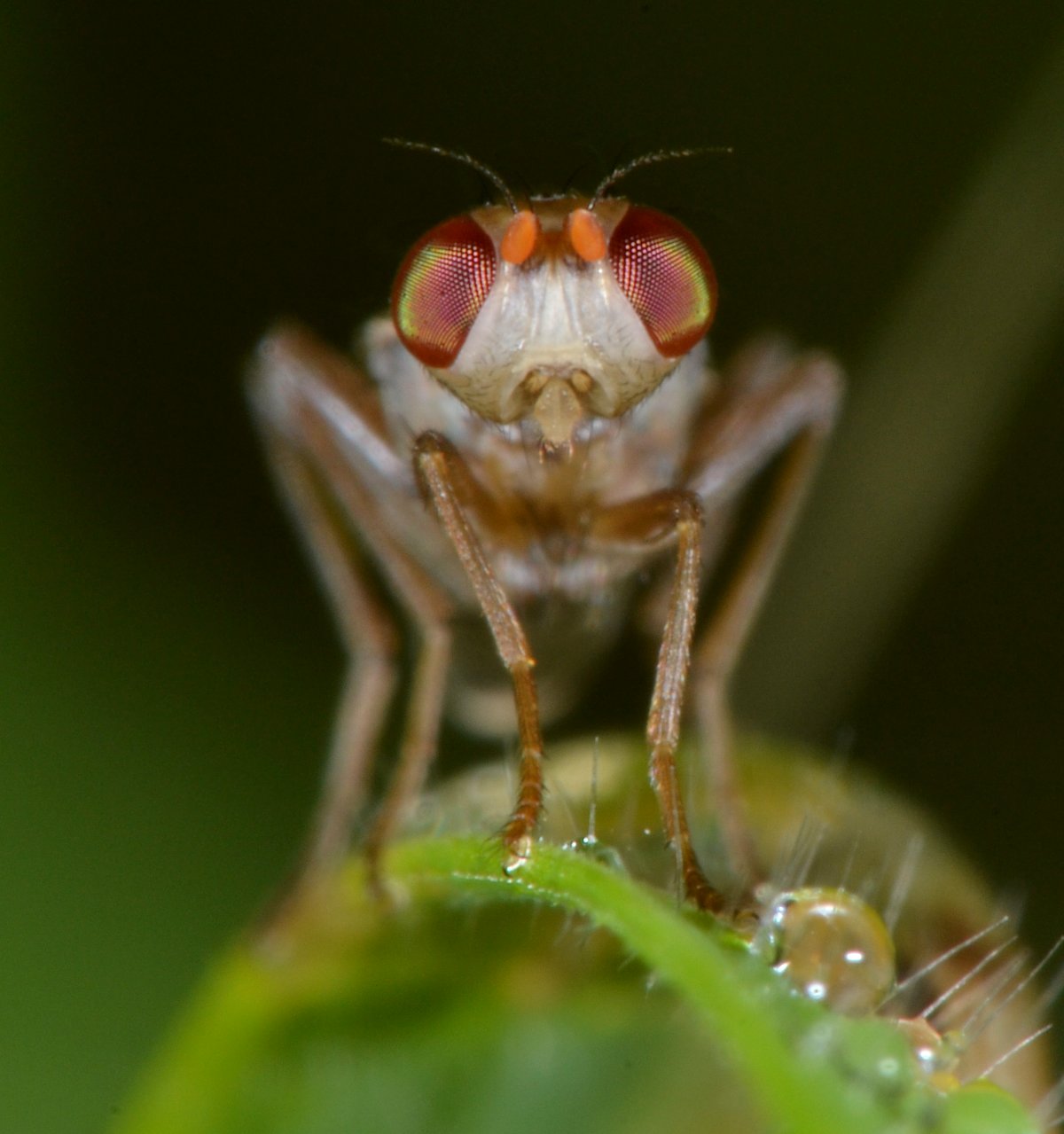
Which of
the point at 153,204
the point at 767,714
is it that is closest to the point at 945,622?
the point at 767,714

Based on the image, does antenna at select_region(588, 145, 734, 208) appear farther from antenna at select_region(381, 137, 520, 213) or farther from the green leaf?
the green leaf

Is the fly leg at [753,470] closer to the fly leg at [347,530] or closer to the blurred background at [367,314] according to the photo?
the blurred background at [367,314]

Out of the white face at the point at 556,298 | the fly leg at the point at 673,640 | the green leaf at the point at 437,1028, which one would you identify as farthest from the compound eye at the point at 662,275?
the green leaf at the point at 437,1028

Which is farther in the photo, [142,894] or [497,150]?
[142,894]

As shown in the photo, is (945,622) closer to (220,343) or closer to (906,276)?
(906,276)

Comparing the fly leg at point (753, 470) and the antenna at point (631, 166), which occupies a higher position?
the antenna at point (631, 166)

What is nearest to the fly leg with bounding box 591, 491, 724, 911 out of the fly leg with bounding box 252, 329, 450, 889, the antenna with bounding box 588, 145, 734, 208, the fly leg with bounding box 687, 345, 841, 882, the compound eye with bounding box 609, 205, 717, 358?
the fly leg with bounding box 687, 345, 841, 882
